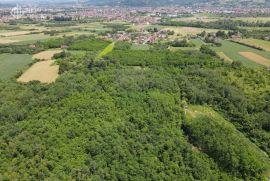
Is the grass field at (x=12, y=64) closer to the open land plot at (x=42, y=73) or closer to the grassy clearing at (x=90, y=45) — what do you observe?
the open land plot at (x=42, y=73)

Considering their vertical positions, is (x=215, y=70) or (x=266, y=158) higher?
(x=215, y=70)

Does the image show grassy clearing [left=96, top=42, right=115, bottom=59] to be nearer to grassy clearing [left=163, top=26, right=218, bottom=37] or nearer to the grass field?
the grass field

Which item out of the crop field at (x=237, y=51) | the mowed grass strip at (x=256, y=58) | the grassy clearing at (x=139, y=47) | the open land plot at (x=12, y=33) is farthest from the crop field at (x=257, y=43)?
the open land plot at (x=12, y=33)

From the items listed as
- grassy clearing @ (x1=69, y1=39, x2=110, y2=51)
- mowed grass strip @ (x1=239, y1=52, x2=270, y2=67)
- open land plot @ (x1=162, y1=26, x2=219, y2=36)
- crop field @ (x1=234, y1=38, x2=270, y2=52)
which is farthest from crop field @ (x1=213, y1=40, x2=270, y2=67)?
grassy clearing @ (x1=69, y1=39, x2=110, y2=51)

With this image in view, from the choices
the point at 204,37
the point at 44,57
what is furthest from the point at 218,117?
the point at 204,37

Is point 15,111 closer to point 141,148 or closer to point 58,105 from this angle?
point 58,105

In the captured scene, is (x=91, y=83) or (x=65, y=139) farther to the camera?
(x=91, y=83)

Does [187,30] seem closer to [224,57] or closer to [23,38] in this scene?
[224,57]
